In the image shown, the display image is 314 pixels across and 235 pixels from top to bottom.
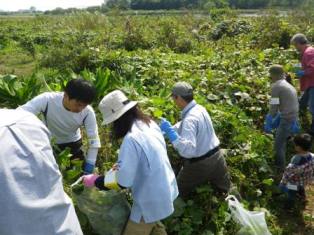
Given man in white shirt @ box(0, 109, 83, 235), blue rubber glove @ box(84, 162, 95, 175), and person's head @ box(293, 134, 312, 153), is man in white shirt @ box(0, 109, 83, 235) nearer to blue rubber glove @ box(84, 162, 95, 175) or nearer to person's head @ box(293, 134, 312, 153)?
blue rubber glove @ box(84, 162, 95, 175)

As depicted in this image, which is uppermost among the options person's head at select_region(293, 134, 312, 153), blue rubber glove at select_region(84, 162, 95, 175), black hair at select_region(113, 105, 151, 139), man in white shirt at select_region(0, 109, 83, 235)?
man in white shirt at select_region(0, 109, 83, 235)

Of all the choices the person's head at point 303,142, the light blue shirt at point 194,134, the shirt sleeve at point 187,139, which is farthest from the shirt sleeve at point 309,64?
the shirt sleeve at point 187,139

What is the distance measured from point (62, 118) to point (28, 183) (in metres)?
2.50

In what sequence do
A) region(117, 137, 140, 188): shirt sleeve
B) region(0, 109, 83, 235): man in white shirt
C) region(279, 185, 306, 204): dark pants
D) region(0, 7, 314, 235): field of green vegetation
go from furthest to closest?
Answer: region(279, 185, 306, 204): dark pants, region(0, 7, 314, 235): field of green vegetation, region(117, 137, 140, 188): shirt sleeve, region(0, 109, 83, 235): man in white shirt

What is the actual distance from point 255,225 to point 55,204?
2.66m

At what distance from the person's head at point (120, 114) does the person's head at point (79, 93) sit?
45cm

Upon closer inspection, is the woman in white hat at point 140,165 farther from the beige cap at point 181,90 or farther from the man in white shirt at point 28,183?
the man in white shirt at point 28,183

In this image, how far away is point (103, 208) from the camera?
3.16m

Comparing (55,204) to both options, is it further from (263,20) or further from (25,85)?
(263,20)

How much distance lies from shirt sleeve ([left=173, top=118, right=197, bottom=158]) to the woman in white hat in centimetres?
63

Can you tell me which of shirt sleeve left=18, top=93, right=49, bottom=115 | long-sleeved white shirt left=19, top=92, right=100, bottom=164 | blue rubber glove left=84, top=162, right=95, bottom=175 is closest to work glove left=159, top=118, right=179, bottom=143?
long-sleeved white shirt left=19, top=92, right=100, bottom=164

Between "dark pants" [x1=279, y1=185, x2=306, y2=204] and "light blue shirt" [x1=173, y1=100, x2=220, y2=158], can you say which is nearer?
"light blue shirt" [x1=173, y1=100, x2=220, y2=158]

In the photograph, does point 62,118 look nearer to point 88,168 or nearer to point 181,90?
point 88,168

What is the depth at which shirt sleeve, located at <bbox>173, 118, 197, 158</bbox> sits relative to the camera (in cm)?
366
